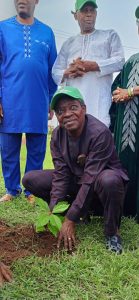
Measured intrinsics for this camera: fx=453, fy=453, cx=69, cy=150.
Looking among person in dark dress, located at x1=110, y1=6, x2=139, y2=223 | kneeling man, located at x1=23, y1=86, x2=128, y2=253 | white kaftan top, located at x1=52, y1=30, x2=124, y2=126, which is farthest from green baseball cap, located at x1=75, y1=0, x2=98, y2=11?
kneeling man, located at x1=23, y1=86, x2=128, y2=253

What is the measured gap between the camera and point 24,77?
4.71 metres

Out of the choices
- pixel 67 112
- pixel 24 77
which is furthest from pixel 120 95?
pixel 24 77

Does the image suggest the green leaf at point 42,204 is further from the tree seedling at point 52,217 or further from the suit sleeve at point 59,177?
the suit sleeve at point 59,177

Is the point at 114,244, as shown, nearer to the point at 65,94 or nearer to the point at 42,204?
the point at 42,204

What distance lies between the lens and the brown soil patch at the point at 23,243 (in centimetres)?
321

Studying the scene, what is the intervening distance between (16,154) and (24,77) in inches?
33.7

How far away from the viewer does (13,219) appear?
421 cm

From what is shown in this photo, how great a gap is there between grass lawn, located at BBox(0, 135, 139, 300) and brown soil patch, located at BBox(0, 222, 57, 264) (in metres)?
0.10

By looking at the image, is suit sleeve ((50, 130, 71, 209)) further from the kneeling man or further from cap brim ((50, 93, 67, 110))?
cap brim ((50, 93, 67, 110))

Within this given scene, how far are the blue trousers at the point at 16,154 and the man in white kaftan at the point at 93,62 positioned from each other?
87 cm

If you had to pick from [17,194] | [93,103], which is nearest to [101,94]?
[93,103]

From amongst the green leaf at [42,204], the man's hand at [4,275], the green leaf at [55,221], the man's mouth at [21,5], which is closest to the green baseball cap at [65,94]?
the green leaf at [42,204]

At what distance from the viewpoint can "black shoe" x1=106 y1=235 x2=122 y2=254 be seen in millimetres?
3335

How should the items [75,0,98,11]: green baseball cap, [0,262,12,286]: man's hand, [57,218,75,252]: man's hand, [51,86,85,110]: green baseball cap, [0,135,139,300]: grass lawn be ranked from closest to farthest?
[0,135,139,300]: grass lawn → [0,262,12,286]: man's hand → [57,218,75,252]: man's hand → [51,86,85,110]: green baseball cap → [75,0,98,11]: green baseball cap
